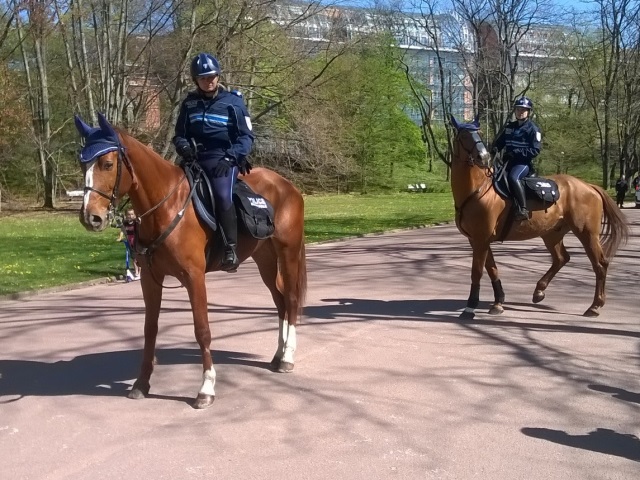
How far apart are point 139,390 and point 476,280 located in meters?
5.21

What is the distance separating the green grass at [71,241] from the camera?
14414 millimetres

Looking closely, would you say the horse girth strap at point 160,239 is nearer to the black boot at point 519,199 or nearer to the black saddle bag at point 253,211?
the black saddle bag at point 253,211

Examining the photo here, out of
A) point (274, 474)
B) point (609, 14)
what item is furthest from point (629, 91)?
point (274, 474)

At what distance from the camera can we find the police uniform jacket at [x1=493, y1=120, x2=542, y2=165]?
398 inches

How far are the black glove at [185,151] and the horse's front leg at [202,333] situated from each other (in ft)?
3.52

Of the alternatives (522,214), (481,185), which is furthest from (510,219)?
(481,185)

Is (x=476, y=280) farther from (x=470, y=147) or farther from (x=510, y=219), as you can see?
(x=470, y=147)

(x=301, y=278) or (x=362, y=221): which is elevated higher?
(x=301, y=278)

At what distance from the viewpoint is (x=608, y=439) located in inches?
205

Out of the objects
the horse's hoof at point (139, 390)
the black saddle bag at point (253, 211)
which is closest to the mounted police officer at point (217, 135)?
the black saddle bag at point (253, 211)

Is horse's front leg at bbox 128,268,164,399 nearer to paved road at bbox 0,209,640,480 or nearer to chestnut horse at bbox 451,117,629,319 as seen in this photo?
paved road at bbox 0,209,640,480

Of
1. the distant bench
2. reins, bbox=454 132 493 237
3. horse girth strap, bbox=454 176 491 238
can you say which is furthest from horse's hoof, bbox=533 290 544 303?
the distant bench

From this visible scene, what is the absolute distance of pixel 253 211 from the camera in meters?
6.56

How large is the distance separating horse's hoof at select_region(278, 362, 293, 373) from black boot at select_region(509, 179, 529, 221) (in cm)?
454
